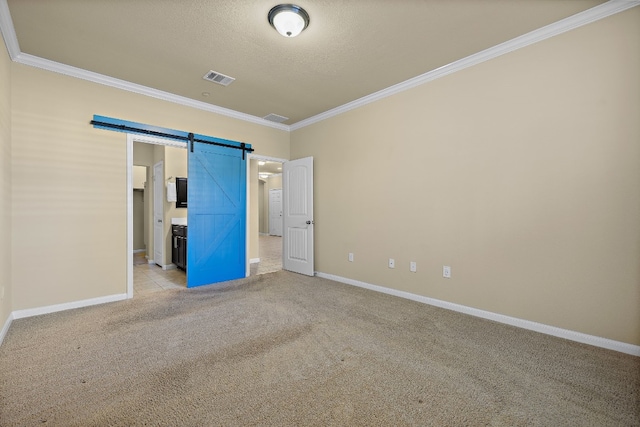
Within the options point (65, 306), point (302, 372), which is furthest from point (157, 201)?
point (302, 372)

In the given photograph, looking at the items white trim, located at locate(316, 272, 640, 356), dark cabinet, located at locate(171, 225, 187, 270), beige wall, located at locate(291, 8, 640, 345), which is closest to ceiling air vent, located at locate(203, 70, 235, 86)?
beige wall, located at locate(291, 8, 640, 345)

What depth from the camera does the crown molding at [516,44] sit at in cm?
228

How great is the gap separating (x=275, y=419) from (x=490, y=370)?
1550 mm

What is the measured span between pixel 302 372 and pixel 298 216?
3.30 metres

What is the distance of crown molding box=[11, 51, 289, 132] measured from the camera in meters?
3.06

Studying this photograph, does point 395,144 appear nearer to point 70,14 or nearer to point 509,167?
point 509,167

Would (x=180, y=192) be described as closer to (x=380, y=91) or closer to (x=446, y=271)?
(x=380, y=91)

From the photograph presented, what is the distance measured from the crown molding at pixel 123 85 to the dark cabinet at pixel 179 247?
2172 millimetres

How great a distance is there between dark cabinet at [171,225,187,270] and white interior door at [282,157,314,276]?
1.79m

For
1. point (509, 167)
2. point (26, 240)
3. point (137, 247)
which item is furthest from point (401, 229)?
point (137, 247)

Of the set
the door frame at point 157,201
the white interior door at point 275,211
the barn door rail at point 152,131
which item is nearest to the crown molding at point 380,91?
the barn door rail at point 152,131

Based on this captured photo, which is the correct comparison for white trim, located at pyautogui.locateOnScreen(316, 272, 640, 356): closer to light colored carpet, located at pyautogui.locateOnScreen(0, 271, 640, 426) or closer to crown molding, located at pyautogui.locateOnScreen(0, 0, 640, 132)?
light colored carpet, located at pyautogui.locateOnScreen(0, 271, 640, 426)

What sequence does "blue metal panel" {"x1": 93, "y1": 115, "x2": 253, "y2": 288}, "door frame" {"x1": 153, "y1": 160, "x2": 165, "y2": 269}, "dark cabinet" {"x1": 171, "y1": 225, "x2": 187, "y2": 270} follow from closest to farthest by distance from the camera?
1. "blue metal panel" {"x1": 93, "y1": 115, "x2": 253, "y2": 288}
2. "dark cabinet" {"x1": 171, "y1": 225, "x2": 187, "y2": 270}
3. "door frame" {"x1": 153, "y1": 160, "x2": 165, "y2": 269}

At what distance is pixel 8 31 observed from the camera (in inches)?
99.1
